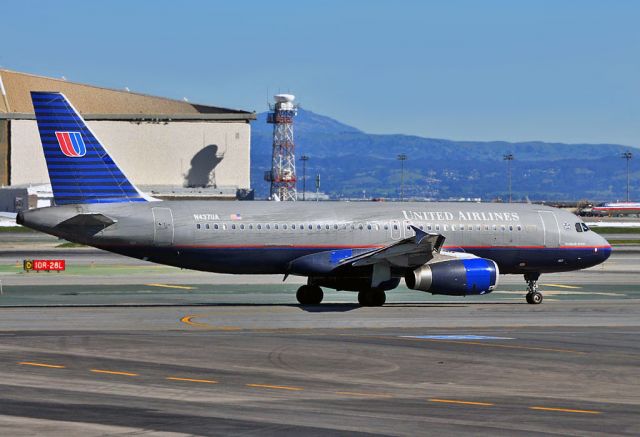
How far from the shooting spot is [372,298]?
40.6 metres

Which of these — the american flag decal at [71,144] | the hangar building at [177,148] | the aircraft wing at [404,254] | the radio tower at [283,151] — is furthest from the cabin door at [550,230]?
the radio tower at [283,151]

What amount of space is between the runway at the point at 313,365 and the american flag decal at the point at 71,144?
18.0ft

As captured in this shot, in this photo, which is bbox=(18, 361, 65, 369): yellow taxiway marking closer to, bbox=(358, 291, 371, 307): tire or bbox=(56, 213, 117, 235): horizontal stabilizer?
bbox=(56, 213, 117, 235): horizontal stabilizer

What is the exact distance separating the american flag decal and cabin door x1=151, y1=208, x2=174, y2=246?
3.31 meters

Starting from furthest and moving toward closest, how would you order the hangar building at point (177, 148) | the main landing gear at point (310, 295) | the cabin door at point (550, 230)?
1. the hangar building at point (177, 148)
2. the cabin door at point (550, 230)
3. the main landing gear at point (310, 295)

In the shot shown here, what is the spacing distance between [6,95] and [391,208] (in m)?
112

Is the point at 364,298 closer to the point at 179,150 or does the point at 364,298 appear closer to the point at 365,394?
the point at 365,394

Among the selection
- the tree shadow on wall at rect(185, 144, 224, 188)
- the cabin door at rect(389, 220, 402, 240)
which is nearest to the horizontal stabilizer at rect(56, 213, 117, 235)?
the cabin door at rect(389, 220, 402, 240)

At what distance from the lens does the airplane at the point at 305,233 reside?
37.7m

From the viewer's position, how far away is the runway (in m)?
17.9

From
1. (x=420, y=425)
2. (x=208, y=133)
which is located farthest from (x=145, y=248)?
(x=208, y=133)

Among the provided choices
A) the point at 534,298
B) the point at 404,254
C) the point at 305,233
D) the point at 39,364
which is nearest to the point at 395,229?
the point at 404,254

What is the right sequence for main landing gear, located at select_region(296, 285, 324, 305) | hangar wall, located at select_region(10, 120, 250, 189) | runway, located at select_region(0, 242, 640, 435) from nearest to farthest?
runway, located at select_region(0, 242, 640, 435) < main landing gear, located at select_region(296, 285, 324, 305) < hangar wall, located at select_region(10, 120, 250, 189)

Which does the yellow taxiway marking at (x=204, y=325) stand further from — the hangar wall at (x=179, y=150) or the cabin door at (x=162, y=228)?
the hangar wall at (x=179, y=150)
